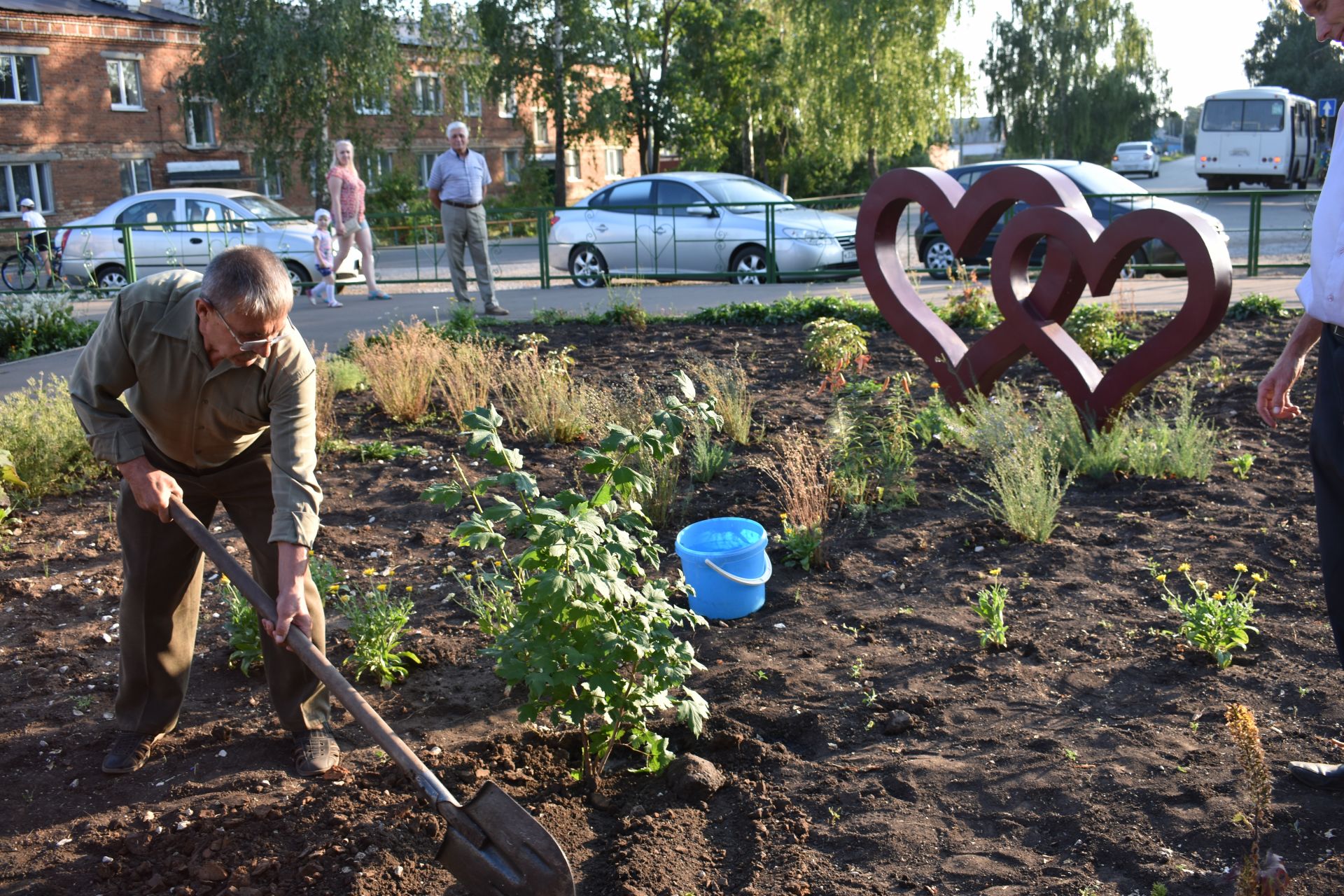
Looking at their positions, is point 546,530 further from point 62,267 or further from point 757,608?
point 62,267

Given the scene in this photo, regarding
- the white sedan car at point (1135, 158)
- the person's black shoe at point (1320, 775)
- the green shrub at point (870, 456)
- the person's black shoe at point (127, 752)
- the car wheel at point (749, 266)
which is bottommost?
the person's black shoe at point (127, 752)

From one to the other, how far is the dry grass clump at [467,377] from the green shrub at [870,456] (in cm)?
235

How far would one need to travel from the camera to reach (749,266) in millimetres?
14617

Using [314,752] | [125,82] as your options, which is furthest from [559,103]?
[314,752]

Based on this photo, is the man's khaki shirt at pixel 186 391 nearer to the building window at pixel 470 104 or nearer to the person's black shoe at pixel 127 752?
the person's black shoe at pixel 127 752

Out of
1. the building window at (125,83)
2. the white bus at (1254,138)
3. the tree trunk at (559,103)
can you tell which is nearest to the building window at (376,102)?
the tree trunk at (559,103)

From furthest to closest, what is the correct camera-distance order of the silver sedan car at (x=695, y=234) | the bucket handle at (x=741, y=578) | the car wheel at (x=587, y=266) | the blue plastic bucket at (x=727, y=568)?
the car wheel at (x=587, y=266) < the silver sedan car at (x=695, y=234) < the blue plastic bucket at (x=727, y=568) < the bucket handle at (x=741, y=578)

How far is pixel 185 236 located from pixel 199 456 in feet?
49.2

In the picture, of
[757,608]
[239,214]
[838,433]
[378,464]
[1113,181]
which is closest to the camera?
[757,608]

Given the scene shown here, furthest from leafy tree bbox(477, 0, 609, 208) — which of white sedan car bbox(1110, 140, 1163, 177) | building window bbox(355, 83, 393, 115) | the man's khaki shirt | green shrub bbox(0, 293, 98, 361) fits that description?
the man's khaki shirt

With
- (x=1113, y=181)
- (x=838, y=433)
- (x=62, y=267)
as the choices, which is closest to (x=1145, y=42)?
(x=1113, y=181)

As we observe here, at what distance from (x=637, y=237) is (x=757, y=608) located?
35.5ft

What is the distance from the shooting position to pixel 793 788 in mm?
3361

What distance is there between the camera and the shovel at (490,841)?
2756 mm
